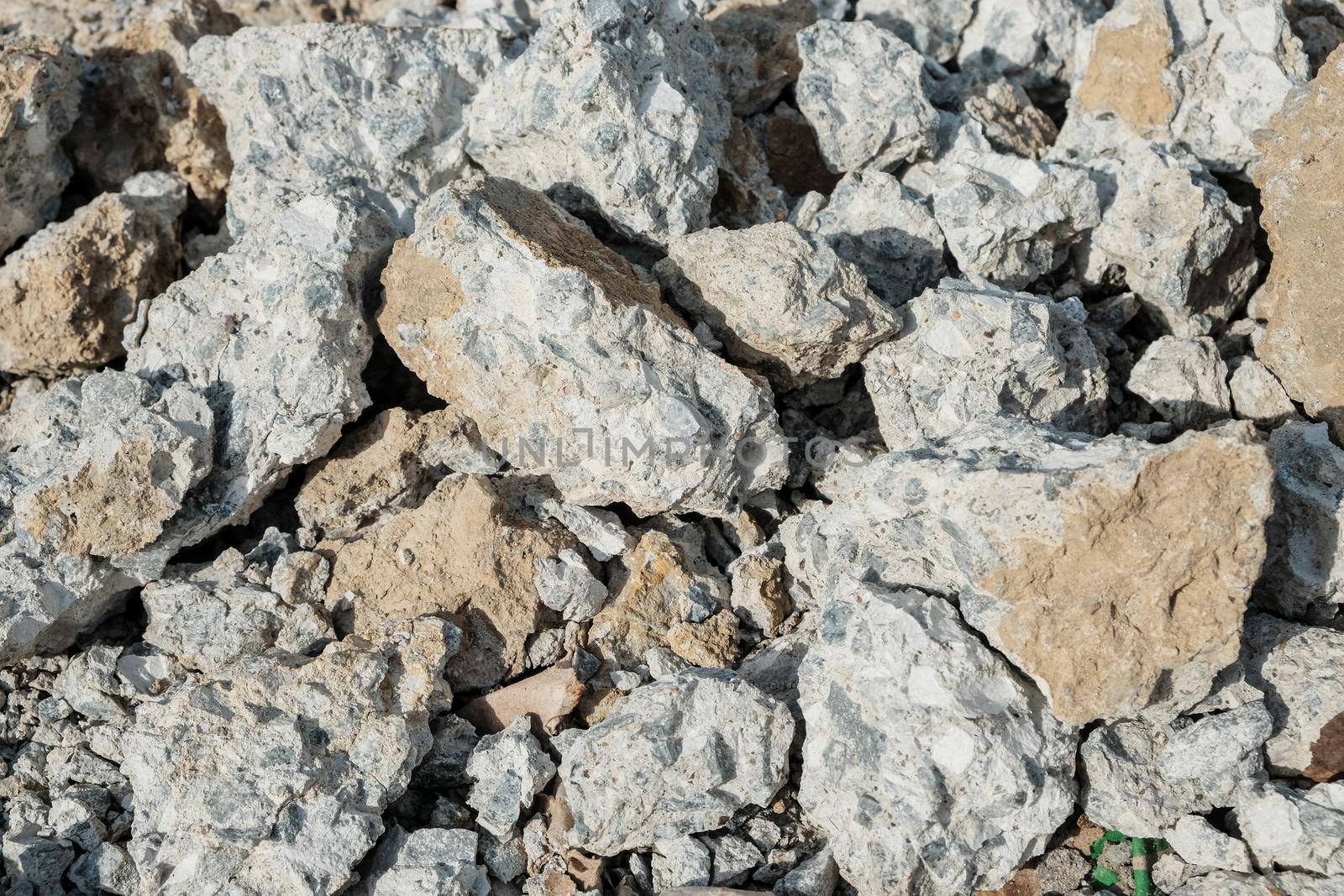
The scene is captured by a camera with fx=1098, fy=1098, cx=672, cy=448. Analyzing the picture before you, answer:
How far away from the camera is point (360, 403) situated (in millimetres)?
3559

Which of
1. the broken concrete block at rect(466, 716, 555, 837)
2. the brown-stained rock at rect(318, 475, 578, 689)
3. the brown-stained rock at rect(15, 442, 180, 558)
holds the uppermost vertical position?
the brown-stained rock at rect(15, 442, 180, 558)

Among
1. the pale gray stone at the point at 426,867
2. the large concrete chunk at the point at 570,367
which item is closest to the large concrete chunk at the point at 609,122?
the large concrete chunk at the point at 570,367

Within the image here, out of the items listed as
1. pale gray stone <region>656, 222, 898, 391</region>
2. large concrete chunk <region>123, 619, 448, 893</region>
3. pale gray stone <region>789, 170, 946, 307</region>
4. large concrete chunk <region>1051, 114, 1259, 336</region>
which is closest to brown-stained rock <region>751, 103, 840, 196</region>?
pale gray stone <region>789, 170, 946, 307</region>

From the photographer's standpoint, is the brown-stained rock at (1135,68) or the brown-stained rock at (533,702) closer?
the brown-stained rock at (533,702)

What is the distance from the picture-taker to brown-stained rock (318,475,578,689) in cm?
336

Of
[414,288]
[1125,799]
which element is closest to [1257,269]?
[1125,799]

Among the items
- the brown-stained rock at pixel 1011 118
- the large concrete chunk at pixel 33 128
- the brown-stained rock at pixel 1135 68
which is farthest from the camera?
the brown-stained rock at pixel 1011 118

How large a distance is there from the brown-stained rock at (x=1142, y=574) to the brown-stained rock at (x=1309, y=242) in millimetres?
1077

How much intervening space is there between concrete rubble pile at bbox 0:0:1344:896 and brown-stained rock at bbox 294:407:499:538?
0.02m

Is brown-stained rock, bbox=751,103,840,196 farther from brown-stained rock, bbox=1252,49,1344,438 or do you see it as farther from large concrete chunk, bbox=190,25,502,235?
brown-stained rock, bbox=1252,49,1344,438

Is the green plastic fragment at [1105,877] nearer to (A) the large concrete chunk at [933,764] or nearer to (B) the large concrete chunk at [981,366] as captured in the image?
(A) the large concrete chunk at [933,764]

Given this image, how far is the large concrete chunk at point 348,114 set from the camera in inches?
157

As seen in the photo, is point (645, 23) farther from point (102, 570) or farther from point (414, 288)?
point (102, 570)

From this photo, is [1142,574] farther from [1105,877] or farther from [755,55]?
[755,55]
